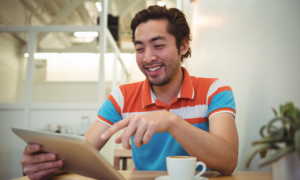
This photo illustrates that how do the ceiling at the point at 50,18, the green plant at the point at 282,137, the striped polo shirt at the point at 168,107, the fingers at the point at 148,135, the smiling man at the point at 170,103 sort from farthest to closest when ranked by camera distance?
the ceiling at the point at 50,18 → the striped polo shirt at the point at 168,107 → the smiling man at the point at 170,103 → the fingers at the point at 148,135 → the green plant at the point at 282,137

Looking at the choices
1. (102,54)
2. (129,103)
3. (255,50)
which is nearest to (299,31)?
(255,50)

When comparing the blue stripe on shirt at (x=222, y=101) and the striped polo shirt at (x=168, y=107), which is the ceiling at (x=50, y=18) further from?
the blue stripe on shirt at (x=222, y=101)

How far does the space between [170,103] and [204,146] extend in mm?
442

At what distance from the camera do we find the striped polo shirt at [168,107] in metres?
1.08

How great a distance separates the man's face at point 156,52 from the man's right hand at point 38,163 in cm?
67

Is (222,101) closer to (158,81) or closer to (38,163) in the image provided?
(158,81)

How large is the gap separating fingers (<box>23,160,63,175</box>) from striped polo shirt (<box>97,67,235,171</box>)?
0.51m

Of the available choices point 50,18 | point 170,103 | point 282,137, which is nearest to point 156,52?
point 170,103

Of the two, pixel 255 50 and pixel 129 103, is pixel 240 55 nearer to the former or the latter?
pixel 255 50

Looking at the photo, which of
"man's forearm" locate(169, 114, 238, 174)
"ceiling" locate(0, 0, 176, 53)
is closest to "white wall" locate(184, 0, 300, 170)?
"man's forearm" locate(169, 114, 238, 174)

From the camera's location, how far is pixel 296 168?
0.30 metres

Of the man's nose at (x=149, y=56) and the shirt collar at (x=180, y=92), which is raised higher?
the man's nose at (x=149, y=56)

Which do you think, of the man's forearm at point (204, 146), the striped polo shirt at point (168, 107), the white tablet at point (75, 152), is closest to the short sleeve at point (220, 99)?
the striped polo shirt at point (168, 107)

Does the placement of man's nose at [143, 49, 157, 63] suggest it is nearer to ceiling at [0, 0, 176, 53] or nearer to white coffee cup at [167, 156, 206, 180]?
white coffee cup at [167, 156, 206, 180]
